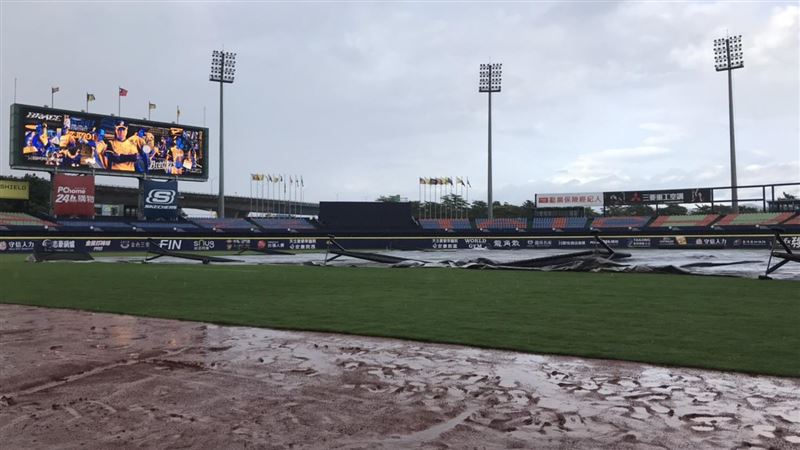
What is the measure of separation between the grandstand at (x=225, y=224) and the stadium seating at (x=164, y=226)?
1609mm

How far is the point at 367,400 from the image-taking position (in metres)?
4.28

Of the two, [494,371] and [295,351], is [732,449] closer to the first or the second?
[494,371]

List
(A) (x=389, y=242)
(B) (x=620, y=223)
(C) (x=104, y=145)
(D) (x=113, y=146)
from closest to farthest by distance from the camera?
(C) (x=104, y=145) < (D) (x=113, y=146) < (A) (x=389, y=242) < (B) (x=620, y=223)

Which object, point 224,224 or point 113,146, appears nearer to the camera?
point 113,146

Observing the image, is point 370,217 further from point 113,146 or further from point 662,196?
point 662,196

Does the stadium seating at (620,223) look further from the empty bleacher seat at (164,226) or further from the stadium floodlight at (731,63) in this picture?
the empty bleacher seat at (164,226)

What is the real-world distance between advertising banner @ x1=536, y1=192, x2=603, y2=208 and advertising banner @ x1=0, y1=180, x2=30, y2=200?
5855 cm

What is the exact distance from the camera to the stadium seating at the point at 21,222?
4460 cm

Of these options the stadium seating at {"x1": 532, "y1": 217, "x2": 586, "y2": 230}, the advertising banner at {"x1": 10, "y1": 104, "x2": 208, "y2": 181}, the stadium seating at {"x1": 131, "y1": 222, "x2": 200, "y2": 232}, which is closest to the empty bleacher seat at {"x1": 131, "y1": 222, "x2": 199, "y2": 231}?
the stadium seating at {"x1": 131, "y1": 222, "x2": 200, "y2": 232}

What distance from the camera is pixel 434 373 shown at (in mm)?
5145

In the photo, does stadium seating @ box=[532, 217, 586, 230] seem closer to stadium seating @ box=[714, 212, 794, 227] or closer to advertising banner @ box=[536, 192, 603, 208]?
advertising banner @ box=[536, 192, 603, 208]

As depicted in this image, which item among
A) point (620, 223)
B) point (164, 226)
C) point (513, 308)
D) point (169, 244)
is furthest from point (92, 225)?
point (620, 223)

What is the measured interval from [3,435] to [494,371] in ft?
13.0

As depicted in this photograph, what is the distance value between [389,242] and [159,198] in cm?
2294
